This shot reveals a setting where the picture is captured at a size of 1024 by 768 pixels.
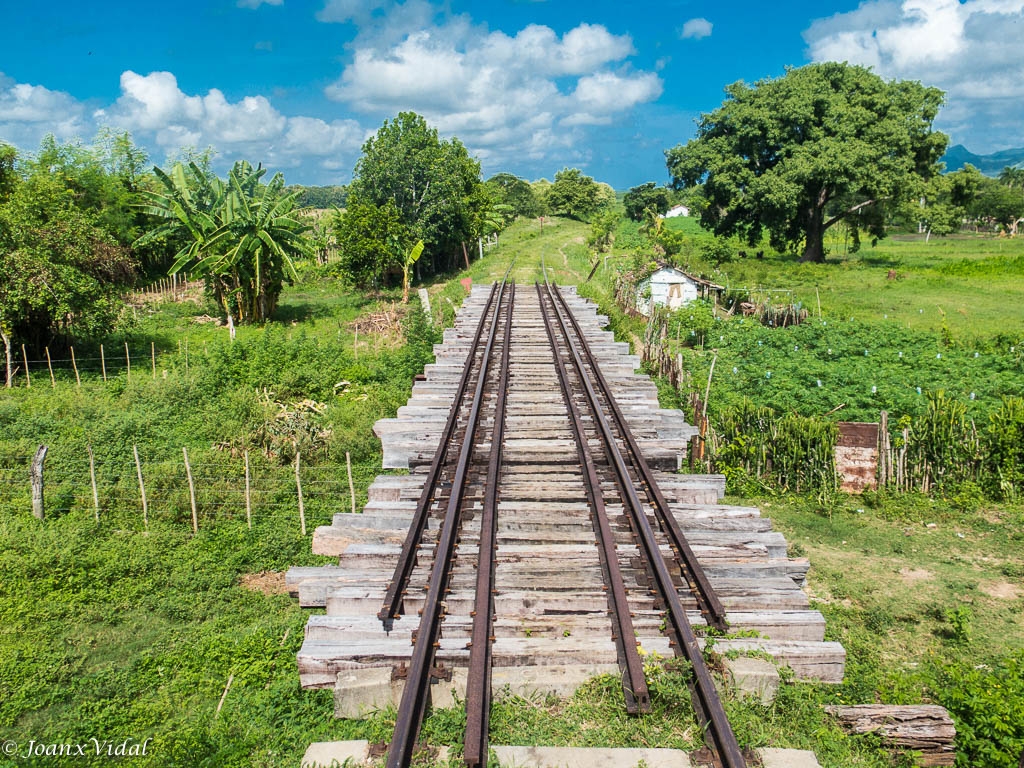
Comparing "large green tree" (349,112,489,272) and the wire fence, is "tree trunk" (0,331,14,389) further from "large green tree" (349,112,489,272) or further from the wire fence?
"large green tree" (349,112,489,272)

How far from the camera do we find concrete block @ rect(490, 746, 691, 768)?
407 cm

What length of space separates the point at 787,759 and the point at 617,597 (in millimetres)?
1620

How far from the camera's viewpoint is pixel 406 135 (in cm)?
3431

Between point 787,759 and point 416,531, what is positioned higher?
point 416,531

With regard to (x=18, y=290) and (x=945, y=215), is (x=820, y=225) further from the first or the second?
(x=18, y=290)

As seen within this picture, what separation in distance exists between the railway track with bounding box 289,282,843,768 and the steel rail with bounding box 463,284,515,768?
1 cm

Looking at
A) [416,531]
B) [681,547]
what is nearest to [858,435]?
[681,547]

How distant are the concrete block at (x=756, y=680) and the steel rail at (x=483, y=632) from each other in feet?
5.59

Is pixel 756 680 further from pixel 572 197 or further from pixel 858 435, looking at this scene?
pixel 572 197

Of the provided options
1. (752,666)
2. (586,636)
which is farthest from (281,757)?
(752,666)

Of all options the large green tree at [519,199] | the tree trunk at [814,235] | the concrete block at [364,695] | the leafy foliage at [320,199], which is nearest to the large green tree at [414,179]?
the leafy foliage at [320,199]

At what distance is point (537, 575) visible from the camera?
597 cm

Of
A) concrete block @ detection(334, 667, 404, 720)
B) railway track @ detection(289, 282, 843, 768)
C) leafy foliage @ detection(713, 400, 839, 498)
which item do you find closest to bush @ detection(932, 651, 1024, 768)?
railway track @ detection(289, 282, 843, 768)

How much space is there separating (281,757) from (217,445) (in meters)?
8.44
